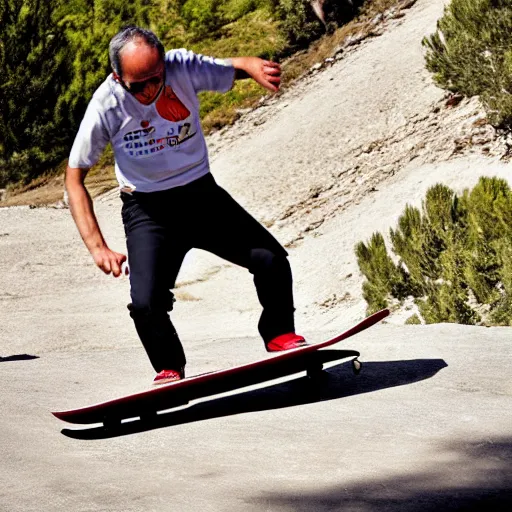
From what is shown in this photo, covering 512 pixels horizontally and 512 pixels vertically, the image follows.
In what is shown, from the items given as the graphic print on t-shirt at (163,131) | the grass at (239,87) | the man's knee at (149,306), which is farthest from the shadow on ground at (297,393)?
the grass at (239,87)

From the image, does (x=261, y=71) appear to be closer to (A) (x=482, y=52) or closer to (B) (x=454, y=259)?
(B) (x=454, y=259)

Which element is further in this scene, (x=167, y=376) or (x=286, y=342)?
(x=286, y=342)

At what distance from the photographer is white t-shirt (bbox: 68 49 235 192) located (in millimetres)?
4852

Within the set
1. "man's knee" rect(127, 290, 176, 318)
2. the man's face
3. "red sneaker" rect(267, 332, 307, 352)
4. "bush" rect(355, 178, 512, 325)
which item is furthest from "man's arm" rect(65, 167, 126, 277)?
"bush" rect(355, 178, 512, 325)

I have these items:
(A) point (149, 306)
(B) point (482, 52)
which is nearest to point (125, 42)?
(A) point (149, 306)

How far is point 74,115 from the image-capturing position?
21203 mm

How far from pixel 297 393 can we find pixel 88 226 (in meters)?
1.35

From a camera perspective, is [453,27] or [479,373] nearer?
[479,373]

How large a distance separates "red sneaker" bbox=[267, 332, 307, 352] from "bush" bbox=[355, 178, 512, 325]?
15.5 ft

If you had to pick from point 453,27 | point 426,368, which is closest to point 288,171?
point 453,27

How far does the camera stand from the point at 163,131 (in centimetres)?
489

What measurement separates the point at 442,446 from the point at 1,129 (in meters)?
18.3

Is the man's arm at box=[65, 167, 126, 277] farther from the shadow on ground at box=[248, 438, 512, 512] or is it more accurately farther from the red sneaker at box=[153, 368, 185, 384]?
the shadow on ground at box=[248, 438, 512, 512]

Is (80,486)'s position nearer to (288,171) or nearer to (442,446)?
(442,446)
